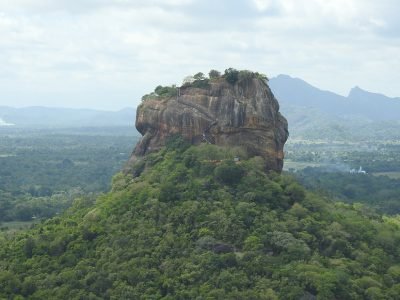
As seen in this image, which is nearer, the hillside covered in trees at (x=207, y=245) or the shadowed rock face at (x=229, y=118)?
the hillside covered in trees at (x=207, y=245)

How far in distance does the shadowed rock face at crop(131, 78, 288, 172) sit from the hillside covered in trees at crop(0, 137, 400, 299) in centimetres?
136

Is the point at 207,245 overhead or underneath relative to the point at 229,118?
underneath

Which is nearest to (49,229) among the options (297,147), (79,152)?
(79,152)

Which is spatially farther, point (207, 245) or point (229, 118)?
point (229, 118)

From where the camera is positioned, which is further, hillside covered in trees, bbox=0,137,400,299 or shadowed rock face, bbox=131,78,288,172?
shadowed rock face, bbox=131,78,288,172

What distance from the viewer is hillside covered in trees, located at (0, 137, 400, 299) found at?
29.0 meters

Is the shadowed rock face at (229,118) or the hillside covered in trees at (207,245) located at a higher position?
the shadowed rock face at (229,118)

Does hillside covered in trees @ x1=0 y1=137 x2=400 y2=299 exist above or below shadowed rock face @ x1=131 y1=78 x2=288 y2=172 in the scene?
below

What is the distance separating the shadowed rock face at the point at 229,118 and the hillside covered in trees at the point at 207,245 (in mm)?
1363

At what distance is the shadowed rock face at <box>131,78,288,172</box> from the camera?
38969 mm

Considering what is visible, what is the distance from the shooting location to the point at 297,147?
199125 mm

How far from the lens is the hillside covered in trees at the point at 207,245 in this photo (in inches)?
1144

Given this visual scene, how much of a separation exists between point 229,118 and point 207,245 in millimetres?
10273

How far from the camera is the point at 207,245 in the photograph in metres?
31.1
